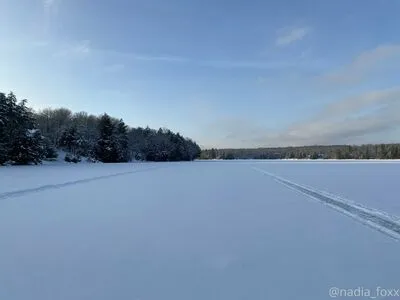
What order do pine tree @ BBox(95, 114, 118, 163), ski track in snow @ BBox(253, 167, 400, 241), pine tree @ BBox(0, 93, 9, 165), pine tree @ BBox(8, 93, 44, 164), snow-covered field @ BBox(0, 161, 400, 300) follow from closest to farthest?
snow-covered field @ BBox(0, 161, 400, 300) < ski track in snow @ BBox(253, 167, 400, 241) < pine tree @ BBox(0, 93, 9, 165) < pine tree @ BBox(8, 93, 44, 164) < pine tree @ BBox(95, 114, 118, 163)

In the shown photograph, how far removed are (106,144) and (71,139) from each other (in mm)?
6349

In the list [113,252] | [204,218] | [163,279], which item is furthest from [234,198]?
[163,279]

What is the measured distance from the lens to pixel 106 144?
212 feet

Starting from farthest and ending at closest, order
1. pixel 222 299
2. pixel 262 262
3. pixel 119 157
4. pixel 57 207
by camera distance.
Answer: pixel 119 157 < pixel 57 207 < pixel 262 262 < pixel 222 299

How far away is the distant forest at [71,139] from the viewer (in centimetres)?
4309

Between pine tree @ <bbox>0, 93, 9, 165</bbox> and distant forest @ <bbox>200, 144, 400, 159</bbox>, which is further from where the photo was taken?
distant forest @ <bbox>200, 144, 400, 159</bbox>

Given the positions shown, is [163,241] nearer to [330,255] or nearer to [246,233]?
[246,233]

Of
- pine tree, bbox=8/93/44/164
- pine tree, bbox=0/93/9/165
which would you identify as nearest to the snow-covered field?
pine tree, bbox=0/93/9/165

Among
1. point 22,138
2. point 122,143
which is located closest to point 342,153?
point 122,143

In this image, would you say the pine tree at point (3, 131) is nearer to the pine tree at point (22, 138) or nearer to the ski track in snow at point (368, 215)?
the pine tree at point (22, 138)

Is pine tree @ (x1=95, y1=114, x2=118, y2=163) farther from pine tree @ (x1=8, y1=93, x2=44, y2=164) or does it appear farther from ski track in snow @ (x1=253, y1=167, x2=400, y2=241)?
ski track in snow @ (x1=253, y1=167, x2=400, y2=241)

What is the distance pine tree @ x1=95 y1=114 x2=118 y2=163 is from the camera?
210 ft

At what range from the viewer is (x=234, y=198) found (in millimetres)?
11609

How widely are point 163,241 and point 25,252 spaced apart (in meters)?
2.03
